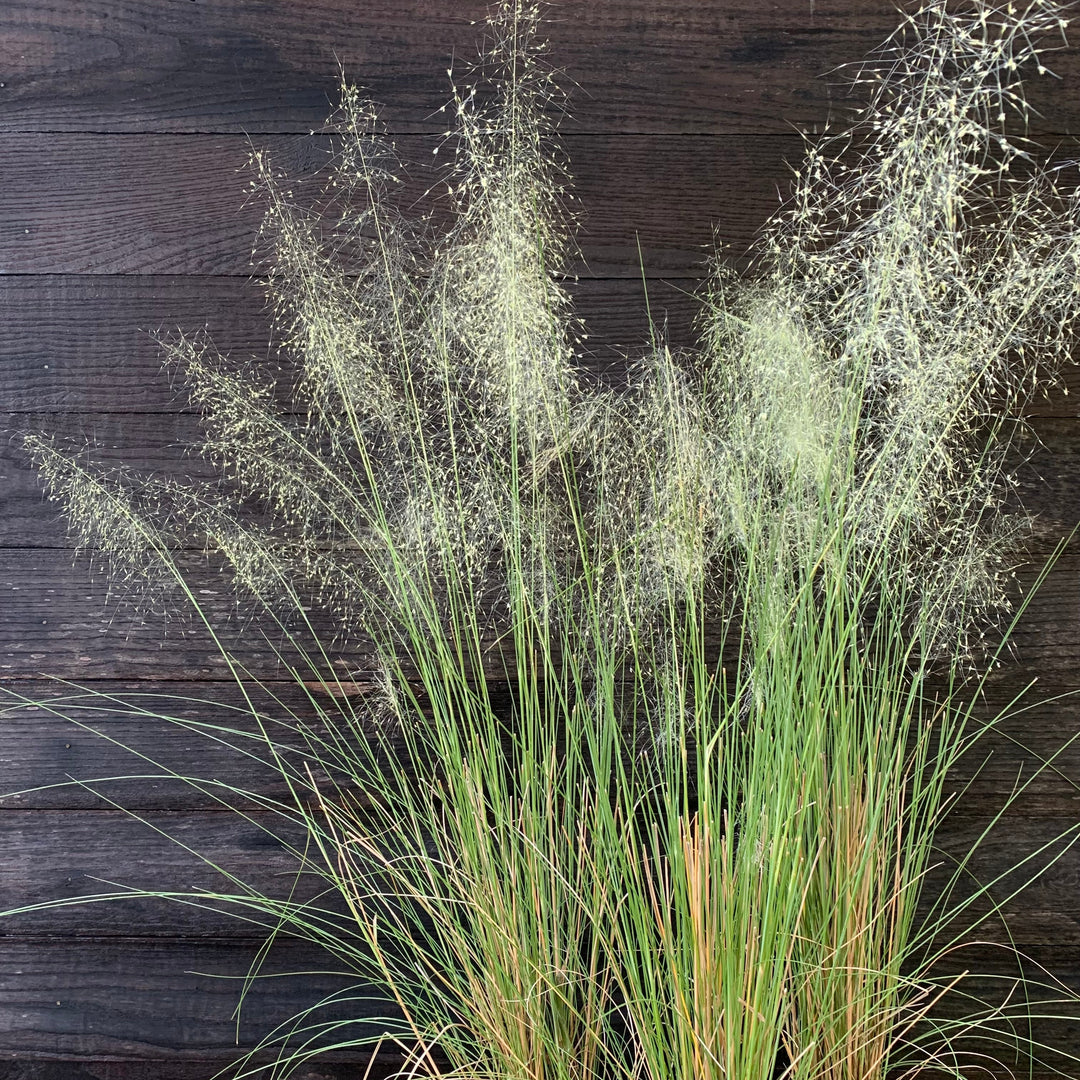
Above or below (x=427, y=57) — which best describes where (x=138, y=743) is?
below

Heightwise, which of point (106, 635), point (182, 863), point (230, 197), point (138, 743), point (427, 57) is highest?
point (427, 57)

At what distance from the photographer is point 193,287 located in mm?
1098

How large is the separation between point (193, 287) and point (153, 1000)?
0.87 m

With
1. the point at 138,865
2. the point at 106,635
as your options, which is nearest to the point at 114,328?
the point at 106,635

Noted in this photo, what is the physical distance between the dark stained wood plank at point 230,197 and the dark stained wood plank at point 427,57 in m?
0.03

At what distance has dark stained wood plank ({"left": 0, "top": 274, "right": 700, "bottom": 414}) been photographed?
1.09m

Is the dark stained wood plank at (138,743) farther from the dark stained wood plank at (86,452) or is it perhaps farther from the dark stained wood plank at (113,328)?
the dark stained wood plank at (113,328)

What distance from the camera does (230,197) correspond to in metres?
1.10

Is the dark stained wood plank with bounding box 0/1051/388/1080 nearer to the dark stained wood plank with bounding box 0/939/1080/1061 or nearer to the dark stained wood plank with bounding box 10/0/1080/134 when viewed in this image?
the dark stained wood plank with bounding box 0/939/1080/1061

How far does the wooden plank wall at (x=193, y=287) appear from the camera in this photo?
1.07 metres

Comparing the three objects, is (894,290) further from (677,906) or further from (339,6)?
Result: (339,6)

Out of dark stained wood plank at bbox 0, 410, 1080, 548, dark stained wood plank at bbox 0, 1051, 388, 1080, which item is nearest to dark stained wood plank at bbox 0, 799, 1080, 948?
dark stained wood plank at bbox 0, 1051, 388, 1080

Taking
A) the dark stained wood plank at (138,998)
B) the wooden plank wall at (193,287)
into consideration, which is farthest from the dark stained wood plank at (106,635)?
the dark stained wood plank at (138,998)

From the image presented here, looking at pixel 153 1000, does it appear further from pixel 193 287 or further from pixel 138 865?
pixel 193 287
